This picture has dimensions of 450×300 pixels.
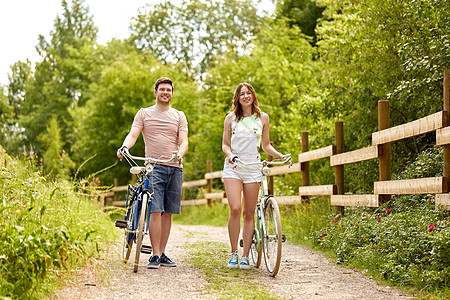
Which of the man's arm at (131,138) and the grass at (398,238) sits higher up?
the man's arm at (131,138)

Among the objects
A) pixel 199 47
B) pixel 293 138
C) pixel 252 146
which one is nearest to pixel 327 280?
pixel 252 146

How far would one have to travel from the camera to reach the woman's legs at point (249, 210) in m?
6.09

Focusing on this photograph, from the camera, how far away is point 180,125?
6.34 metres

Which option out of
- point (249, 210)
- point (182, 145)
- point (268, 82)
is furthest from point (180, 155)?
point (268, 82)

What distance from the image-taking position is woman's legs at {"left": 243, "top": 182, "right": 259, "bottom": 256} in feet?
20.0

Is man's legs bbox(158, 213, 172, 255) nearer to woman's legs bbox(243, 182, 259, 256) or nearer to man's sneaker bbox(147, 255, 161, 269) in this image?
man's sneaker bbox(147, 255, 161, 269)

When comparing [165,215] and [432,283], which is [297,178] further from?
[432,283]

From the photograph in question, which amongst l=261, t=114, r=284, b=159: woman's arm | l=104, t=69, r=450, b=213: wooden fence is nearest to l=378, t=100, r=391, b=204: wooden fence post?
l=104, t=69, r=450, b=213: wooden fence

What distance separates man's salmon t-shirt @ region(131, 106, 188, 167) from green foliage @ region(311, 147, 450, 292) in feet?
7.32

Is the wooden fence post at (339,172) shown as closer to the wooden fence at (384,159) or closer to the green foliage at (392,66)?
the wooden fence at (384,159)

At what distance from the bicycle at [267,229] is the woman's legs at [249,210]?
60 mm

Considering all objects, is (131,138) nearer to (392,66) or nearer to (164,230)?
(164,230)

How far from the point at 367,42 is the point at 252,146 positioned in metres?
4.39

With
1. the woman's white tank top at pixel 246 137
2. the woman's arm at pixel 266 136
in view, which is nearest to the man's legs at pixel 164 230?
the woman's white tank top at pixel 246 137
